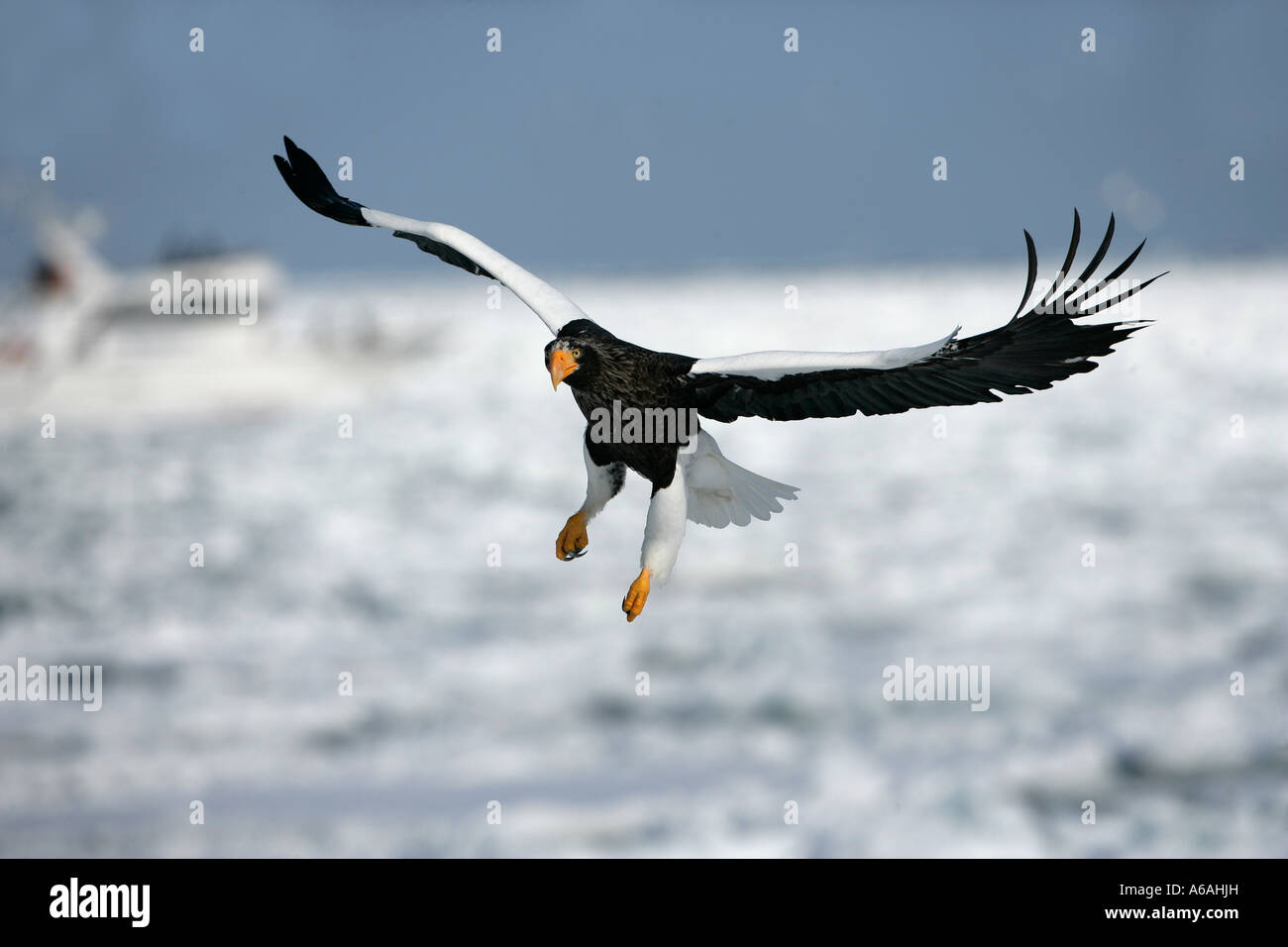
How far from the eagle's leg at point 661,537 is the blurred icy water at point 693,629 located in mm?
2682

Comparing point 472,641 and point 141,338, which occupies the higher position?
point 141,338

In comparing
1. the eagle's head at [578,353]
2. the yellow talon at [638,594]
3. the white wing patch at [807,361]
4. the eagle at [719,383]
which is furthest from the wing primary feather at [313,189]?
the yellow talon at [638,594]

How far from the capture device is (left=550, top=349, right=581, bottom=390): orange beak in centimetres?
207

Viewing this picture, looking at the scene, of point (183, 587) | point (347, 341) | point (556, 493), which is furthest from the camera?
point (347, 341)

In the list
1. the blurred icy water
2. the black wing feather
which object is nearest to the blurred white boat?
the blurred icy water

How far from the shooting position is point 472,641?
68.5ft

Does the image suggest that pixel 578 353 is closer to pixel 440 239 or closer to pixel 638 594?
pixel 638 594

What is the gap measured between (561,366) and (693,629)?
18792 millimetres

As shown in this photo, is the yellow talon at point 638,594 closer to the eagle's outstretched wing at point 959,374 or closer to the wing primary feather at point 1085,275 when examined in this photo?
the eagle's outstretched wing at point 959,374

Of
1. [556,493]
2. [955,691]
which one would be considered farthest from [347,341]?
[955,691]

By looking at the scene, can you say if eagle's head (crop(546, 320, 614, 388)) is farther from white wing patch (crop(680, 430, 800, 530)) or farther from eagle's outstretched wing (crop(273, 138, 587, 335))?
white wing patch (crop(680, 430, 800, 530))

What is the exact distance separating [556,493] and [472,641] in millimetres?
8777

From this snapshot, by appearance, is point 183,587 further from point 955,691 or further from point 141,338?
point 141,338

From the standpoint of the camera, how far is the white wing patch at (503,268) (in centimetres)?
239
